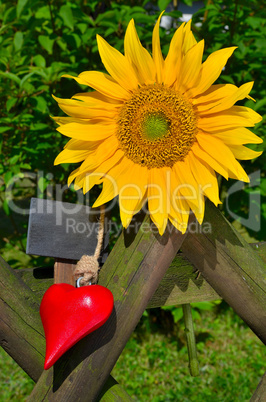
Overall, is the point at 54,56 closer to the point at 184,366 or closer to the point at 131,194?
the point at 131,194

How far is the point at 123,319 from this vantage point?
1137 millimetres

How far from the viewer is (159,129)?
103 centimetres

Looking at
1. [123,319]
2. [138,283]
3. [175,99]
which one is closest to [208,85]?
[175,99]

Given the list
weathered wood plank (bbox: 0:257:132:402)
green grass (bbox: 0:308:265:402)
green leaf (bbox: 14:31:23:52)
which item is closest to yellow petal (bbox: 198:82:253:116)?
weathered wood plank (bbox: 0:257:132:402)

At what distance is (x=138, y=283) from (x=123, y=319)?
0.11 m

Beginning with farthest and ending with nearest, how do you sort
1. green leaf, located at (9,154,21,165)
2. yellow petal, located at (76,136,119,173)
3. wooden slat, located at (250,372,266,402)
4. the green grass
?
1. the green grass
2. green leaf, located at (9,154,21,165)
3. wooden slat, located at (250,372,266,402)
4. yellow petal, located at (76,136,119,173)

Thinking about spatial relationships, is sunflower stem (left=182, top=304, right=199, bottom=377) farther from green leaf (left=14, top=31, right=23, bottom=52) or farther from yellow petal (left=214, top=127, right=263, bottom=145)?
green leaf (left=14, top=31, right=23, bottom=52)

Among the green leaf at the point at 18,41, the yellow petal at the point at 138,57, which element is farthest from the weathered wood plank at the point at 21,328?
the green leaf at the point at 18,41

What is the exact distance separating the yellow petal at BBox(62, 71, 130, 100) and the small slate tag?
0.42 meters

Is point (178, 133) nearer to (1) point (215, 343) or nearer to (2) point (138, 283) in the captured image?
(2) point (138, 283)

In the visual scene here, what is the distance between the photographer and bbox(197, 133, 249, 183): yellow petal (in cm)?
97

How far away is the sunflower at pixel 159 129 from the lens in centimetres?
97

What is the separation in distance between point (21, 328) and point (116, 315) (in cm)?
30

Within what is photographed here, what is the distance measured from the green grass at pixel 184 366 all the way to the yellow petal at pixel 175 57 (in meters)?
2.32
